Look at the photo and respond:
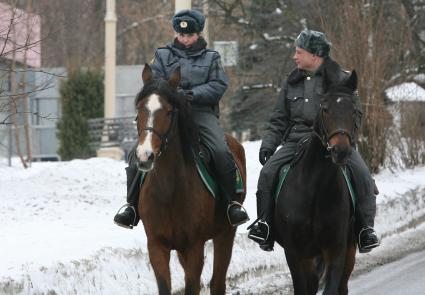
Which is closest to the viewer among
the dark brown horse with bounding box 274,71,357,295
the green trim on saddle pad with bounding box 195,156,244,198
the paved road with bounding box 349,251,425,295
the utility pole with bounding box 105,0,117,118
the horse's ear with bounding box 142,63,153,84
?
the dark brown horse with bounding box 274,71,357,295

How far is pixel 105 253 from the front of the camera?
1139cm

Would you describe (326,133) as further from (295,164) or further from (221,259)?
(221,259)

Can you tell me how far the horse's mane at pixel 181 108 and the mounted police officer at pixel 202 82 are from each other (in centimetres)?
44

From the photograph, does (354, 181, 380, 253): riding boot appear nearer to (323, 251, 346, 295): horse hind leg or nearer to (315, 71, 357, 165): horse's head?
(323, 251, 346, 295): horse hind leg

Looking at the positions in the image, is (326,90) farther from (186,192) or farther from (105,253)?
(105,253)

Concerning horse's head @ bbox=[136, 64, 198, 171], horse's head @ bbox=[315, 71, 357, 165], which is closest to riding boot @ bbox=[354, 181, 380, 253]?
horse's head @ bbox=[315, 71, 357, 165]

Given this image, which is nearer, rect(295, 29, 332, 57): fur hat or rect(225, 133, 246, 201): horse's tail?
rect(295, 29, 332, 57): fur hat

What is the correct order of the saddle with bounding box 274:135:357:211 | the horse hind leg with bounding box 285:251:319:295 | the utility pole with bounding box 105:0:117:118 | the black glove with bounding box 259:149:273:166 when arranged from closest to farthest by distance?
the horse hind leg with bounding box 285:251:319:295 → the saddle with bounding box 274:135:357:211 → the black glove with bounding box 259:149:273:166 → the utility pole with bounding box 105:0:117:118

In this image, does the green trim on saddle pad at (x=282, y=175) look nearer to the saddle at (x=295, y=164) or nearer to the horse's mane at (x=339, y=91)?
the saddle at (x=295, y=164)

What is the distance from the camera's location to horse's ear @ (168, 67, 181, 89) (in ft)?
31.3

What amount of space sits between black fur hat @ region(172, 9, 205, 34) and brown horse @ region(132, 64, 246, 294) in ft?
3.21

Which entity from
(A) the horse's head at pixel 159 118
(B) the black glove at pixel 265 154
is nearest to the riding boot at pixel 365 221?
(B) the black glove at pixel 265 154

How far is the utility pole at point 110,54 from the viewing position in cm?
3425

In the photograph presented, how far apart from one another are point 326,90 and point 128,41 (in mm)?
50806
